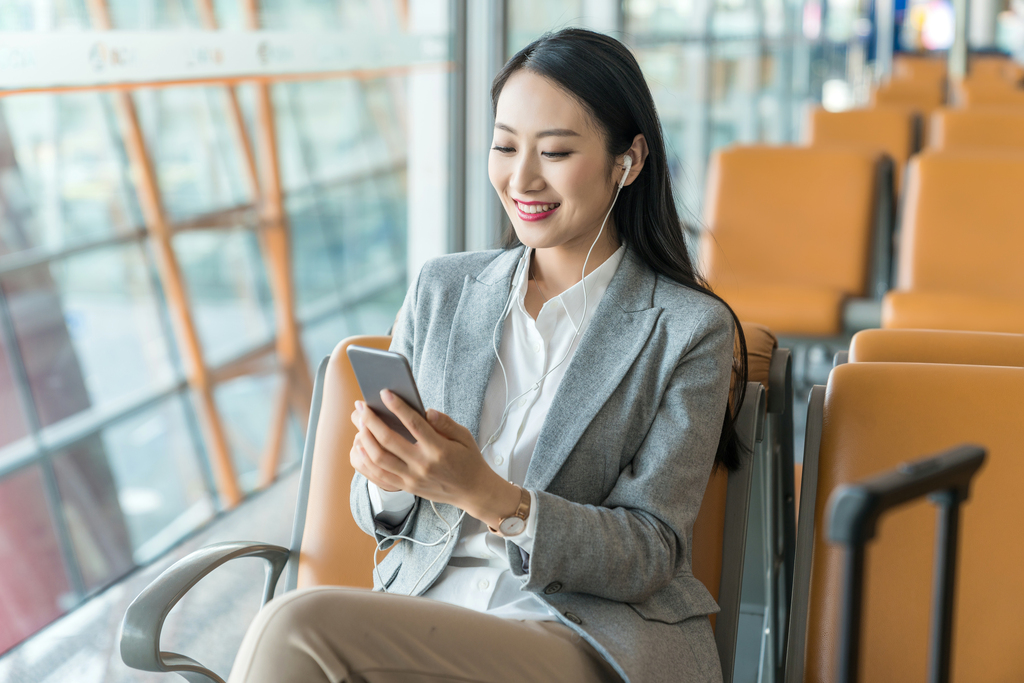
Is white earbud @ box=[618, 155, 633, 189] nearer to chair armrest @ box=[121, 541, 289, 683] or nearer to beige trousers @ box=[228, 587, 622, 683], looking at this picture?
beige trousers @ box=[228, 587, 622, 683]

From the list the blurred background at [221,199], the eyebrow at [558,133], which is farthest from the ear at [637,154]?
the blurred background at [221,199]

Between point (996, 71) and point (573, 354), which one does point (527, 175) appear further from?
point (996, 71)

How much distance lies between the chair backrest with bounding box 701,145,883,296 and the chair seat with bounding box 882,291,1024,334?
0.43m

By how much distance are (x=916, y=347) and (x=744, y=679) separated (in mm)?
854

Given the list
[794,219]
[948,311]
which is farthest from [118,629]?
[794,219]

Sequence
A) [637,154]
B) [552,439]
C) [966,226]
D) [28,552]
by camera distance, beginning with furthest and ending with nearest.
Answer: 1. [28,552]
2. [966,226]
3. [637,154]
4. [552,439]

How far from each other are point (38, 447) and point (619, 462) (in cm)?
510

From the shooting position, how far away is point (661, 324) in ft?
4.70

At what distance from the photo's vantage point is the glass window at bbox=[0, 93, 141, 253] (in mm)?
6250

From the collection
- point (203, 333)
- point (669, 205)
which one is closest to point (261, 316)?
point (203, 333)

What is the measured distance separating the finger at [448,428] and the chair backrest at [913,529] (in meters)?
0.55

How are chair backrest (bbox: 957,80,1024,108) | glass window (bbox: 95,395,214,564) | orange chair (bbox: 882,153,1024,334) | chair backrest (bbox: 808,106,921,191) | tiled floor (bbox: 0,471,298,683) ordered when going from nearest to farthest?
tiled floor (bbox: 0,471,298,683), orange chair (bbox: 882,153,1024,334), chair backrest (bbox: 808,106,921,191), chair backrest (bbox: 957,80,1024,108), glass window (bbox: 95,395,214,564)

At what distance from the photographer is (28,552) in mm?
6246

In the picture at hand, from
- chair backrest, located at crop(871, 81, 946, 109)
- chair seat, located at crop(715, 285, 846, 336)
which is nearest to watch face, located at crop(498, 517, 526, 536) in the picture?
chair seat, located at crop(715, 285, 846, 336)
